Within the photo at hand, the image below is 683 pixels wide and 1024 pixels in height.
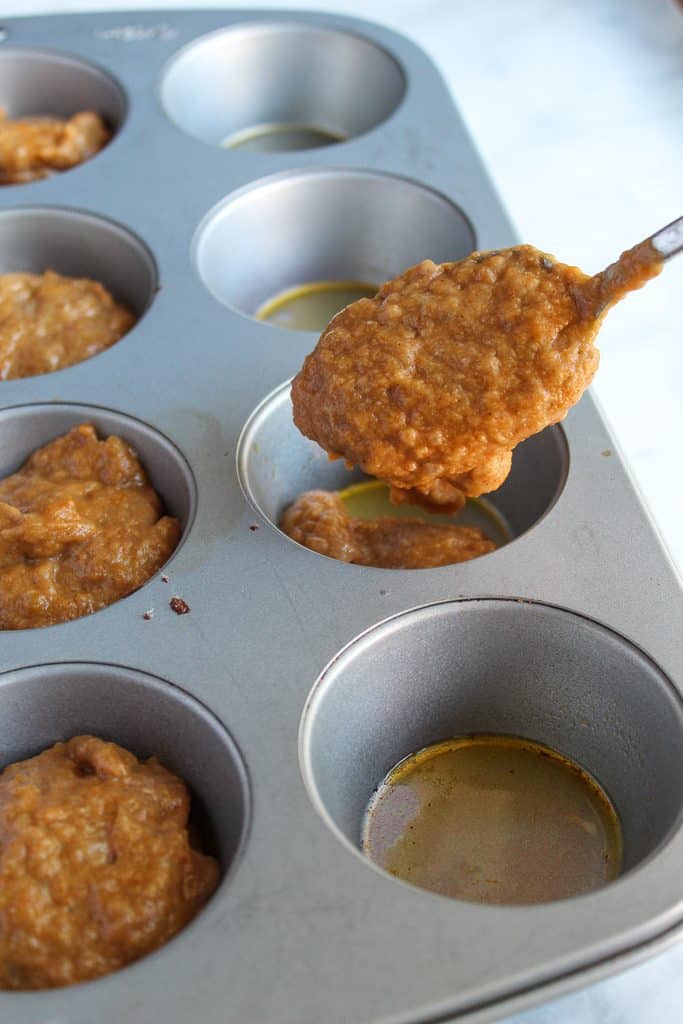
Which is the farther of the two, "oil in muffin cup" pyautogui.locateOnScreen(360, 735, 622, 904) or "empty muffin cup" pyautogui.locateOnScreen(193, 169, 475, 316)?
"empty muffin cup" pyautogui.locateOnScreen(193, 169, 475, 316)

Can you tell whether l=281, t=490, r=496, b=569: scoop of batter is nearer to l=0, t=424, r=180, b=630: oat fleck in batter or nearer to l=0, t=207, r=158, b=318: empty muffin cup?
l=0, t=424, r=180, b=630: oat fleck in batter

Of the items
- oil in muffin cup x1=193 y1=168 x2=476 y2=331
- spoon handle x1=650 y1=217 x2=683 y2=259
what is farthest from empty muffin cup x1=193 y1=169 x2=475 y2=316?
spoon handle x1=650 y1=217 x2=683 y2=259

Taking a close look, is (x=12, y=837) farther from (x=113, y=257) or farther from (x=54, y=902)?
(x=113, y=257)

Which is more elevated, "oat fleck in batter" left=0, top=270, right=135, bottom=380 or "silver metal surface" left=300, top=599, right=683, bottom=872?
"silver metal surface" left=300, top=599, right=683, bottom=872

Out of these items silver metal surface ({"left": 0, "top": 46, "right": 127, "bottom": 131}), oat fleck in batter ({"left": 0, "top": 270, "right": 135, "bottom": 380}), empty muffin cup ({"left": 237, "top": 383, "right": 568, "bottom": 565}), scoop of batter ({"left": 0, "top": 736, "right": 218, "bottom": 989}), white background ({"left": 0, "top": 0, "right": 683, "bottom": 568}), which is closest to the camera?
scoop of batter ({"left": 0, "top": 736, "right": 218, "bottom": 989})

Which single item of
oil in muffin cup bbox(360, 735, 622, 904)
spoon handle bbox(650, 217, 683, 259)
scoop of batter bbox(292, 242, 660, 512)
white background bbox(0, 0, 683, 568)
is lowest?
oil in muffin cup bbox(360, 735, 622, 904)

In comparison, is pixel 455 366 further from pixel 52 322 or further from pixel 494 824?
pixel 52 322

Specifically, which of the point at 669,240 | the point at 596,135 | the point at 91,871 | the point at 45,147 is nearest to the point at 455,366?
the point at 669,240
